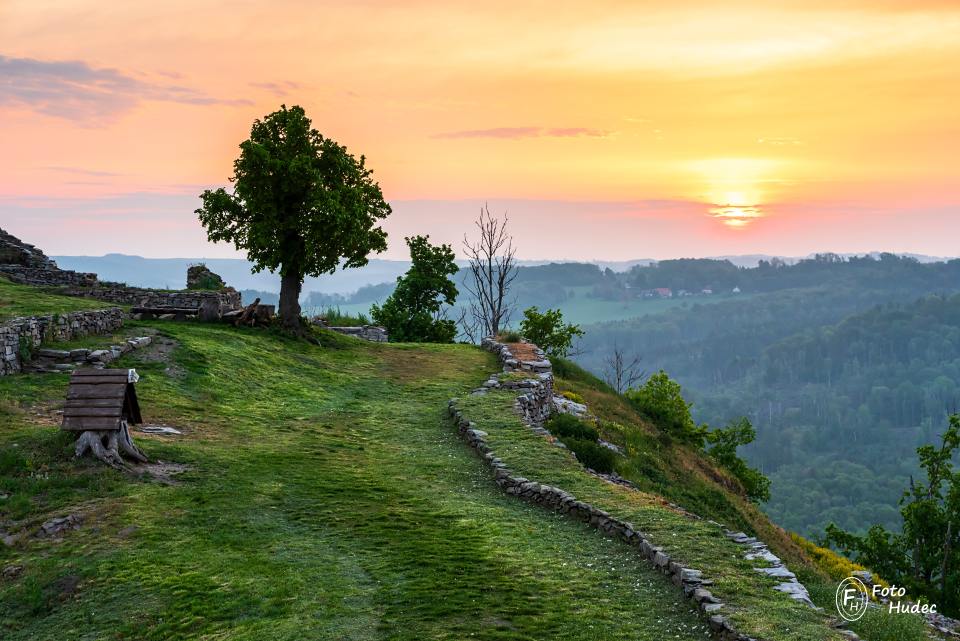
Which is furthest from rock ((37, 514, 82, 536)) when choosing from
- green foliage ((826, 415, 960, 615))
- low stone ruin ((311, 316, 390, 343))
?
green foliage ((826, 415, 960, 615))

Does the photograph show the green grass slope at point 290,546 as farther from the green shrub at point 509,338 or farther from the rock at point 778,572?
the green shrub at point 509,338

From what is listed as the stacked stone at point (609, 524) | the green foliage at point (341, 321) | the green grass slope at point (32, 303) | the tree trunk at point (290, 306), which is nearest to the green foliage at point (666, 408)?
the green foliage at point (341, 321)

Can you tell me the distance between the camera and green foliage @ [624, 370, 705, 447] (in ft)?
170

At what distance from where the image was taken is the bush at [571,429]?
95.3 feet

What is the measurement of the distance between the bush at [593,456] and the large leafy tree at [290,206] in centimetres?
1620

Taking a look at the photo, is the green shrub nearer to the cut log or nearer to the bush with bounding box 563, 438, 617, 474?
the bush with bounding box 563, 438, 617, 474

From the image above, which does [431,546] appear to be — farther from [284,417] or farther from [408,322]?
[408,322]

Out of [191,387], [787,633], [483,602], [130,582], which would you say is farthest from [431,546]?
[191,387]

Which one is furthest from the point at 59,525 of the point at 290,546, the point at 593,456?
the point at 593,456

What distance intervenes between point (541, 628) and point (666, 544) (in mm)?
4108

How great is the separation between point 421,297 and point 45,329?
107 ft

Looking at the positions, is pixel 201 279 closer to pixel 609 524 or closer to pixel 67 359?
pixel 67 359

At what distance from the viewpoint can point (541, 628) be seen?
11.6 m

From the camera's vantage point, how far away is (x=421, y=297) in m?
57.5
